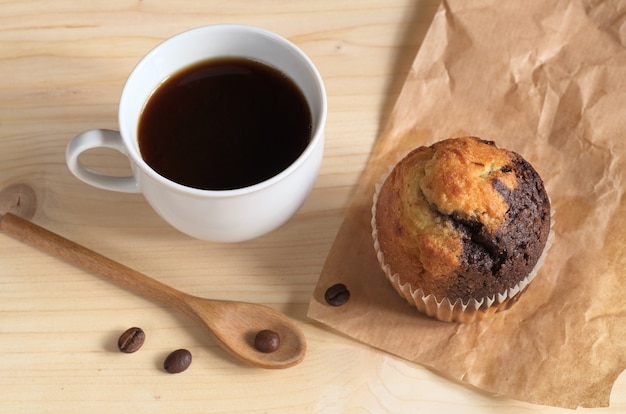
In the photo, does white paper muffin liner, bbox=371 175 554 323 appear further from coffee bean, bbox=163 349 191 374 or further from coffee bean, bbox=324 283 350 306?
coffee bean, bbox=163 349 191 374

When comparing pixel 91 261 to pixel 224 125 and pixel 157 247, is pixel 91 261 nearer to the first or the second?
pixel 157 247

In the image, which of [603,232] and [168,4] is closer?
[603,232]

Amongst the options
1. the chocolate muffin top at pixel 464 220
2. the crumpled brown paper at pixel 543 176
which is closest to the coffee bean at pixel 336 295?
the crumpled brown paper at pixel 543 176

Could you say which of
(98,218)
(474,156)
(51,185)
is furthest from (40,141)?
(474,156)

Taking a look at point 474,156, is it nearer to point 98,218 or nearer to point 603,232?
point 603,232

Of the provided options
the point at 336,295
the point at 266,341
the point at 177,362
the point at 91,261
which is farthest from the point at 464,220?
the point at 91,261

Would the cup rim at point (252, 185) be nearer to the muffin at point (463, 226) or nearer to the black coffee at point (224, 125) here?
the black coffee at point (224, 125)

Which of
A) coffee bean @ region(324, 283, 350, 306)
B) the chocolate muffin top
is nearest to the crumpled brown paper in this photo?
coffee bean @ region(324, 283, 350, 306)

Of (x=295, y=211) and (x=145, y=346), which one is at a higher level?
(x=295, y=211)
